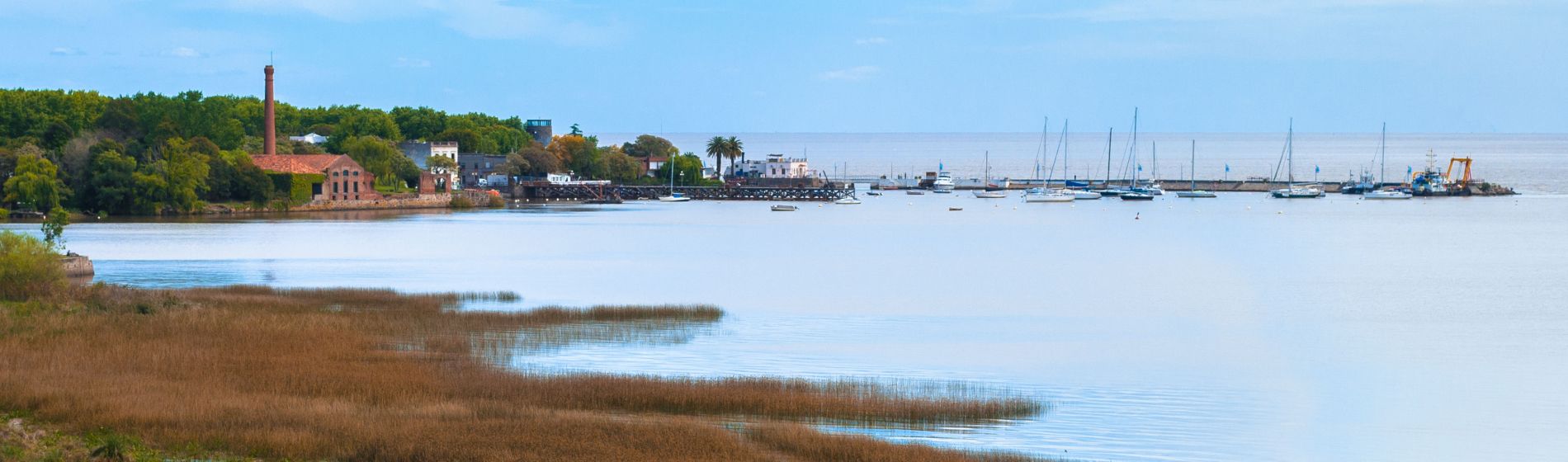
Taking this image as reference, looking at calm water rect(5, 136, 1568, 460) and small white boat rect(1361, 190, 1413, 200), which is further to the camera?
small white boat rect(1361, 190, 1413, 200)

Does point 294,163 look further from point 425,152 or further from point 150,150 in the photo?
point 425,152

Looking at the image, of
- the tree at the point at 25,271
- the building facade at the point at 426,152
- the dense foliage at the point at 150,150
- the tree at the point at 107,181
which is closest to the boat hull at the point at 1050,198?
the dense foliage at the point at 150,150

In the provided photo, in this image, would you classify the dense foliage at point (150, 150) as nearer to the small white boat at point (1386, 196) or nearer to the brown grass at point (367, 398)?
the brown grass at point (367, 398)

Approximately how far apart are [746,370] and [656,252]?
41.8 metres

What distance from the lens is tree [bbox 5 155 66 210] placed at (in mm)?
91750

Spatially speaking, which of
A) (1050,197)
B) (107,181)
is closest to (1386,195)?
(1050,197)

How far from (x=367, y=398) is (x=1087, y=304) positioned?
87.9ft

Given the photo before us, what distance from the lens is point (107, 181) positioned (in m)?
98.3

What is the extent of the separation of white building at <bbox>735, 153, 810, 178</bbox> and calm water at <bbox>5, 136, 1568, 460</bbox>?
214ft

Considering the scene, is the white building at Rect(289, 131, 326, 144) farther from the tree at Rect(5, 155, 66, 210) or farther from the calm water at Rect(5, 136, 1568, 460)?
the tree at Rect(5, 155, 66, 210)

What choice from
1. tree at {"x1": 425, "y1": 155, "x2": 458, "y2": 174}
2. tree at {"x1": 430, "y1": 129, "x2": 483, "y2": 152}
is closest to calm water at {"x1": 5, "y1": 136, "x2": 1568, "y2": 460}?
tree at {"x1": 425, "y1": 155, "x2": 458, "y2": 174}

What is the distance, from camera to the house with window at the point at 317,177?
113812 mm

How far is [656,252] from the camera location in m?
69.4

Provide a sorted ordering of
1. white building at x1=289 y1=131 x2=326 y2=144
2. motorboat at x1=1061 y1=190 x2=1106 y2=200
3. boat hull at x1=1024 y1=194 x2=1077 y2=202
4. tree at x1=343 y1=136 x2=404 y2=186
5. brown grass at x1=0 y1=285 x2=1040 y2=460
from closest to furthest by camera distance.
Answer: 1. brown grass at x1=0 y1=285 x2=1040 y2=460
2. tree at x1=343 y1=136 x2=404 y2=186
3. boat hull at x1=1024 y1=194 x2=1077 y2=202
4. white building at x1=289 y1=131 x2=326 y2=144
5. motorboat at x1=1061 y1=190 x2=1106 y2=200
